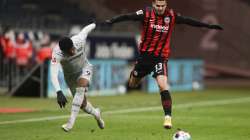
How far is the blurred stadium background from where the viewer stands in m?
27.8

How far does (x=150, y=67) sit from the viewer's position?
14.6 metres

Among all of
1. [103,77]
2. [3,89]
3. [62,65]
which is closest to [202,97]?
[103,77]

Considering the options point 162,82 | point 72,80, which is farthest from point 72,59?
point 162,82

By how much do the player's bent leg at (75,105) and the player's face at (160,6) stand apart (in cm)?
200

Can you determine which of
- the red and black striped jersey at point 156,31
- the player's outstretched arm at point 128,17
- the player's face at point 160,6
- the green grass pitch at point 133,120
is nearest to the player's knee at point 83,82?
the green grass pitch at point 133,120

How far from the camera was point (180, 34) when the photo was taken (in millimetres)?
38875

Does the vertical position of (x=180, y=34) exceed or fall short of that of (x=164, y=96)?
it falls short

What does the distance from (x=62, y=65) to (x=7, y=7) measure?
63.1ft

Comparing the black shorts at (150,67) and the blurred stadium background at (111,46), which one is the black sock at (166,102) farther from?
the blurred stadium background at (111,46)

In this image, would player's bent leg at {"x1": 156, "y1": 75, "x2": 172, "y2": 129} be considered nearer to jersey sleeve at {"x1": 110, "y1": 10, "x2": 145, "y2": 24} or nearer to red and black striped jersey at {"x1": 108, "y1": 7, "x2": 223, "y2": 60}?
red and black striped jersey at {"x1": 108, "y1": 7, "x2": 223, "y2": 60}

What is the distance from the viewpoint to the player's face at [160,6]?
1406 cm

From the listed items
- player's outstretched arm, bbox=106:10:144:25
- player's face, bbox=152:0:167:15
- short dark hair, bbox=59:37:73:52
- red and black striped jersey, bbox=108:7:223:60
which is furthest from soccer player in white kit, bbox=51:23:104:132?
player's face, bbox=152:0:167:15

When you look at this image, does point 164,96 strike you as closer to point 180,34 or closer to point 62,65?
point 62,65

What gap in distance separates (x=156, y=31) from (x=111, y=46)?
57.3 feet
